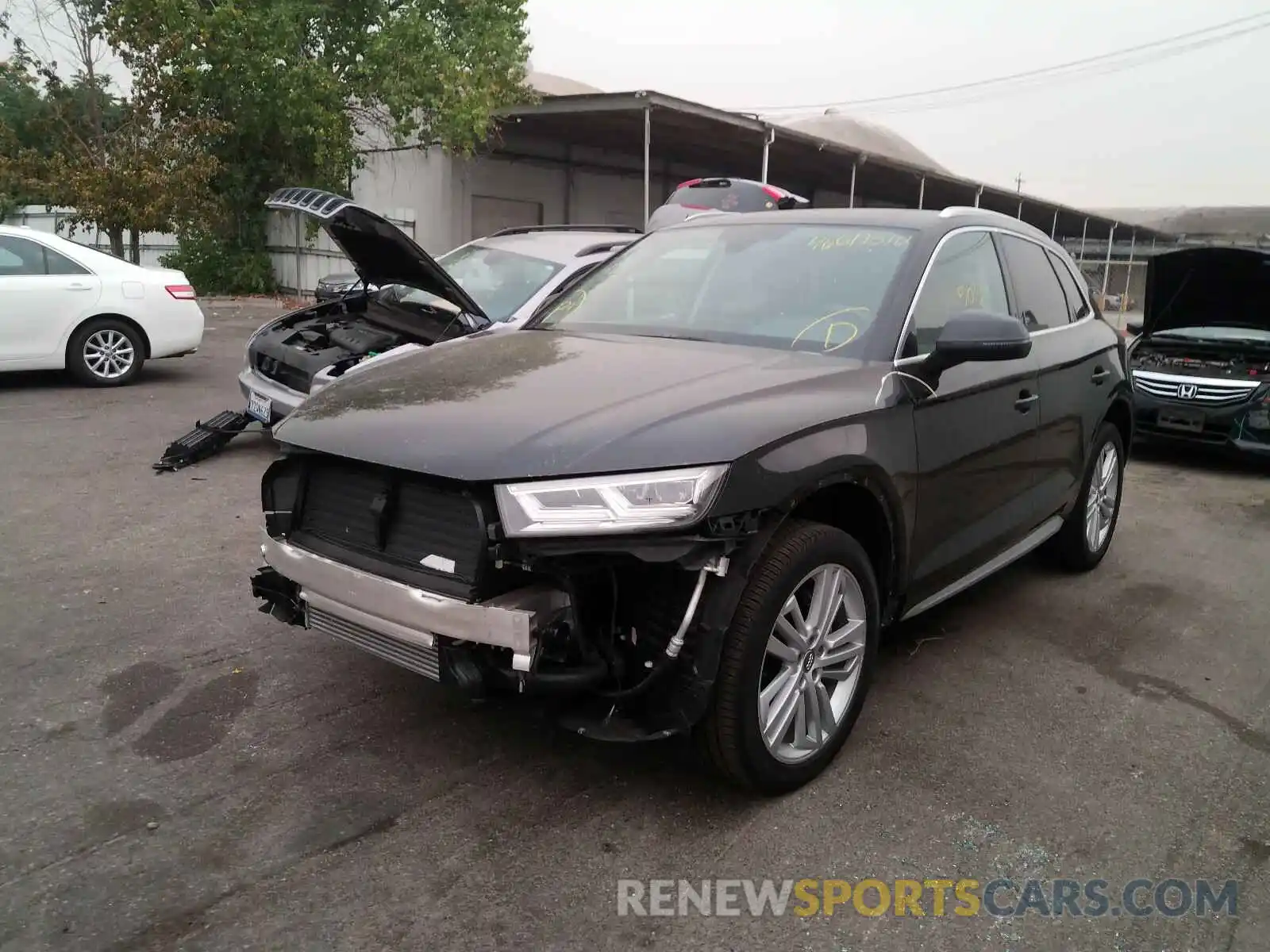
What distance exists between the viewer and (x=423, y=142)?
62.3 feet

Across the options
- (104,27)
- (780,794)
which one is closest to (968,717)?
(780,794)

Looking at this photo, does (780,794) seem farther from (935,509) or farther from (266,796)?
(266,796)

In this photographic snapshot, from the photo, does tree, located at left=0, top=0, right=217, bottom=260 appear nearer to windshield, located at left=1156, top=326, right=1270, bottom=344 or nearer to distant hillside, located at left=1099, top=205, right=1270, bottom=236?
windshield, located at left=1156, top=326, right=1270, bottom=344

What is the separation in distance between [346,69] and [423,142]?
6.38 feet

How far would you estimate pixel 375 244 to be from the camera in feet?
20.2

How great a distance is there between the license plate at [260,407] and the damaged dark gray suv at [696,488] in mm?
3100

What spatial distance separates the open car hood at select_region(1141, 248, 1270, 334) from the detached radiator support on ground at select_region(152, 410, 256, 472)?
315 inches

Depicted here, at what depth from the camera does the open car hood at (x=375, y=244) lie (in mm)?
5895

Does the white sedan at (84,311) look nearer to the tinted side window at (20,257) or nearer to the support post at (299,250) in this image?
the tinted side window at (20,257)

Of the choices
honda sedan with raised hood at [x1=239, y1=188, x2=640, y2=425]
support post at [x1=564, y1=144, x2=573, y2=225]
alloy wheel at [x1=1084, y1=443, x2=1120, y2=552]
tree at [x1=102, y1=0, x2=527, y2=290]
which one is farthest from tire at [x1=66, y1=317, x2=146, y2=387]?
support post at [x1=564, y1=144, x2=573, y2=225]

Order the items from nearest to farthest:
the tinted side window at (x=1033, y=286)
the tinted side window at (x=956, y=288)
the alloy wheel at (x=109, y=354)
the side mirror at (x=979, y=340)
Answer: the side mirror at (x=979, y=340) < the tinted side window at (x=956, y=288) < the tinted side window at (x=1033, y=286) < the alloy wheel at (x=109, y=354)

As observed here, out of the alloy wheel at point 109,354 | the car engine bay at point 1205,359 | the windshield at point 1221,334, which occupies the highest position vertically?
the windshield at point 1221,334

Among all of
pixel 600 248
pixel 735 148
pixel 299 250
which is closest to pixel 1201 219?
pixel 735 148

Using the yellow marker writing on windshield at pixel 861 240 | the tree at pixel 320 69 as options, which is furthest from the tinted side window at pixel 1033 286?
the tree at pixel 320 69
